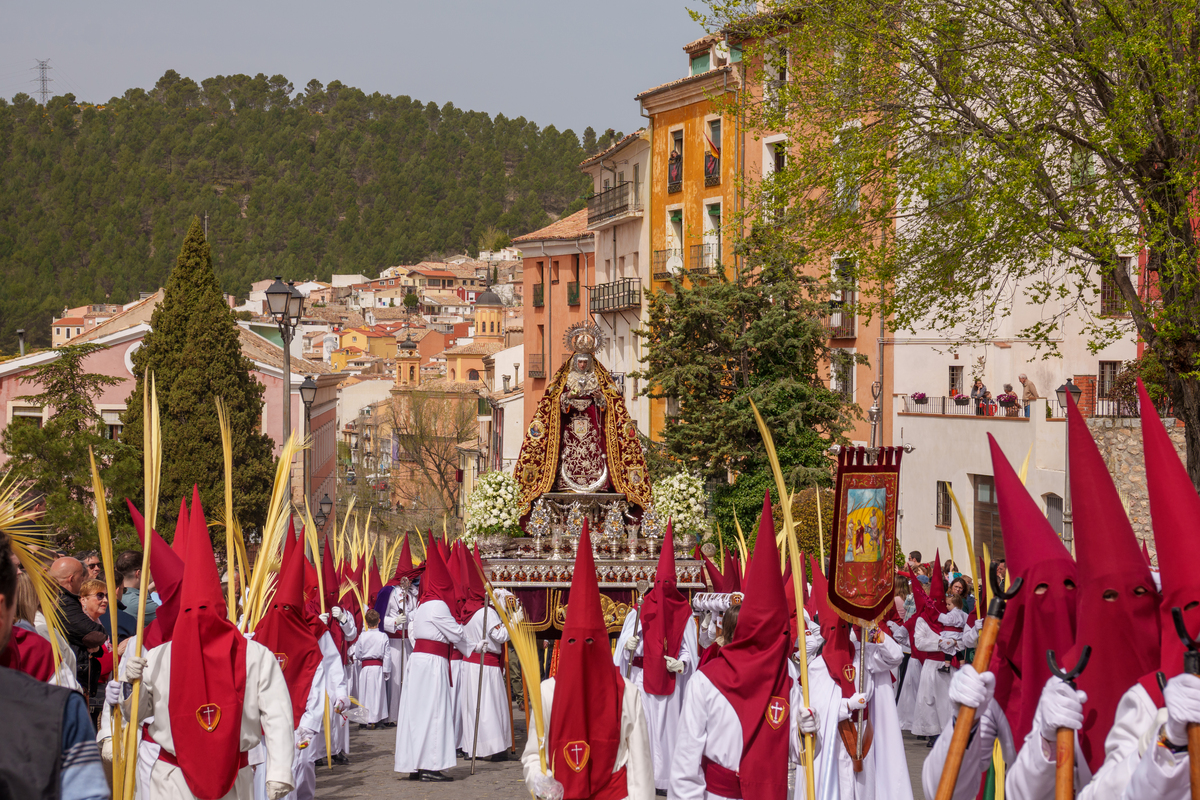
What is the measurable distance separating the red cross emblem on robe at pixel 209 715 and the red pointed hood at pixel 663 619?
14.3 ft

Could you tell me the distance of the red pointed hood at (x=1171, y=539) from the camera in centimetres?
406

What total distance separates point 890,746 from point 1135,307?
8.00 m

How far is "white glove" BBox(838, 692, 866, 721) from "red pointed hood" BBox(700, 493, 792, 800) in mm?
1020

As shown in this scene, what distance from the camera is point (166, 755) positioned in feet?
20.6

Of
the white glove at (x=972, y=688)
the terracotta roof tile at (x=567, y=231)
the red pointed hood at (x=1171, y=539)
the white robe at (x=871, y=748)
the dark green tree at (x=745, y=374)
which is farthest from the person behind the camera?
the terracotta roof tile at (x=567, y=231)

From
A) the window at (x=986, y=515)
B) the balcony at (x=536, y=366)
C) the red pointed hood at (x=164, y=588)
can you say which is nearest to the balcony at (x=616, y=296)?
the balcony at (x=536, y=366)

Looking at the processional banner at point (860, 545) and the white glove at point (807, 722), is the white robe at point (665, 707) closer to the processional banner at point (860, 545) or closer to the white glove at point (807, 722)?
the processional banner at point (860, 545)

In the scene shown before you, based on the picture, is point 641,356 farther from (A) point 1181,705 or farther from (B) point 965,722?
(A) point 1181,705

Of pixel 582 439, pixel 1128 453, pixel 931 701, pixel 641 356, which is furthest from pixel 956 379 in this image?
pixel 931 701

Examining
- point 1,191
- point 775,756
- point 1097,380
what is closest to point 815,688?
point 775,756

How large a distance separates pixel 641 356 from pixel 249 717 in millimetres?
38034

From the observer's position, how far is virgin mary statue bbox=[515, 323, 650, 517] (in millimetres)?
14438

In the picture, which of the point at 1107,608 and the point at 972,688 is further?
the point at 972,688

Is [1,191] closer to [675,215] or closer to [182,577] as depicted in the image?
[675,215]
